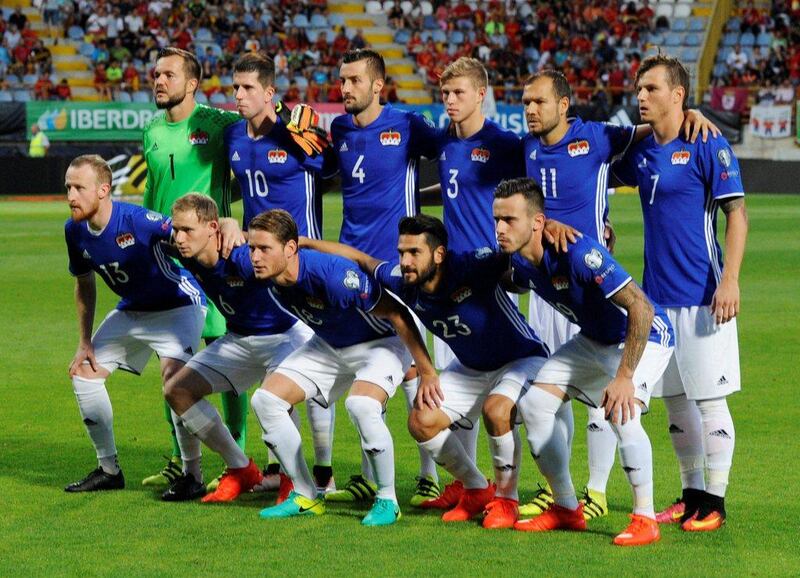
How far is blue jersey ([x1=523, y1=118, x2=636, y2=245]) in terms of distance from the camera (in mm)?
7062

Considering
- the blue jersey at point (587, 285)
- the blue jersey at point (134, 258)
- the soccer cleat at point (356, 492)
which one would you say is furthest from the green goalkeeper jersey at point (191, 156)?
the blue jersey at point (587, 285)

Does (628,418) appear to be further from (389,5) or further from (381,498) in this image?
(389,5)

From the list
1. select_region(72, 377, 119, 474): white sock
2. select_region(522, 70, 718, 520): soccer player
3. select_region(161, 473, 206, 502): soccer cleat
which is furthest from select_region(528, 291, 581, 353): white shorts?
select_region(72, 377, 119, 474): white sock

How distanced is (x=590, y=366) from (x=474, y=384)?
25.9 inches

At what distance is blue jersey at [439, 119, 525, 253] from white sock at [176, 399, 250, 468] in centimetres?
164

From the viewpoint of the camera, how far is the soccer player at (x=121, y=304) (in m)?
7.52

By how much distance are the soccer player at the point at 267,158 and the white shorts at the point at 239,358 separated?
665mm

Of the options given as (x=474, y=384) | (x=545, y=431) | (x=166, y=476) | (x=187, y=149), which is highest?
(x=187, y=149)

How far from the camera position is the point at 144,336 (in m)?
7.70

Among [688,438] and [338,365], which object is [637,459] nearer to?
[688,438]

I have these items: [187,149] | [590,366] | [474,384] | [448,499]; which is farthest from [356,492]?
[187,149]

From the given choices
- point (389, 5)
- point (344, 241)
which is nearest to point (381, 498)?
point (344, 241)

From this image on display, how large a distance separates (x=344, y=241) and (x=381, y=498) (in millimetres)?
1710

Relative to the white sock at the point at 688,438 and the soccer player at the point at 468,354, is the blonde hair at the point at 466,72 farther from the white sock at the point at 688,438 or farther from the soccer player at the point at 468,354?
the white sock at the point at 688,438
